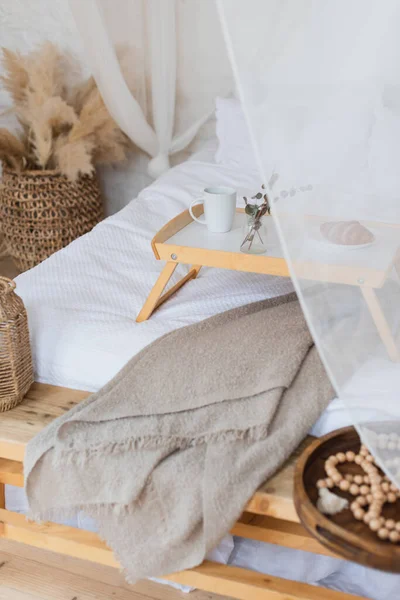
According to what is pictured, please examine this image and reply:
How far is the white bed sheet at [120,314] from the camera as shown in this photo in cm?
145

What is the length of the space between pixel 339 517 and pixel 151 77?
2.15m

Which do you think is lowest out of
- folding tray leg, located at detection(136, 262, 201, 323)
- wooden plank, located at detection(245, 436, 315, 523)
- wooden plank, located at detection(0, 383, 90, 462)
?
wooden plank, located at detection(0, 383, 90, 462)

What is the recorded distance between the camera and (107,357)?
1443 mm

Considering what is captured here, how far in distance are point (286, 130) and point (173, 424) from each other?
0.55 m

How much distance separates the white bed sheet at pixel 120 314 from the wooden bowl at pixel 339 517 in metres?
0.09

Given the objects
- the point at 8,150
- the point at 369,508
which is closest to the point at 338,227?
the point at 369,508

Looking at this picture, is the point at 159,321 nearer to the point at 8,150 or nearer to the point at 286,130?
the point at 286,130

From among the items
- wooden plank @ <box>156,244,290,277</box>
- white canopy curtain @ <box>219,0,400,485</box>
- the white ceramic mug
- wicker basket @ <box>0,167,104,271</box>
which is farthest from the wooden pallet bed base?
wicker basket @ <box>0,167,104,271</box>

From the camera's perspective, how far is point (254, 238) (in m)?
1.52

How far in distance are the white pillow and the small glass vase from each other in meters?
1.11

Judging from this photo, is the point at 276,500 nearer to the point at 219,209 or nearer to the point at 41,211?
the point at 219,209

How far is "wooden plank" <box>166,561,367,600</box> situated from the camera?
3.96ft

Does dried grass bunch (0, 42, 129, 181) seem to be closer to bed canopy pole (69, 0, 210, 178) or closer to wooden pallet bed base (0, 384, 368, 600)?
bed canopy pole (69, 0, 210, 178)

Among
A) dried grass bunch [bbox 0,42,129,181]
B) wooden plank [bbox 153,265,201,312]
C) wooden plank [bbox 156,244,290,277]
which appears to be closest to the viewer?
wooden plank [bbox 156,244,290,277]
